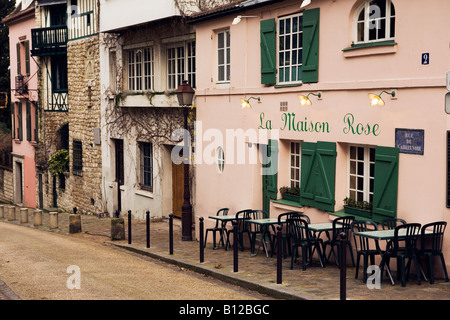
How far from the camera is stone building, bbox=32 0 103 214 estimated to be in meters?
23.9

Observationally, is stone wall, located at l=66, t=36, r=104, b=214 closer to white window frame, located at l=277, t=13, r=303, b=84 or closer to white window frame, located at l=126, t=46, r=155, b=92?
white window frame, located at l=126, t=46, r=155, b=92

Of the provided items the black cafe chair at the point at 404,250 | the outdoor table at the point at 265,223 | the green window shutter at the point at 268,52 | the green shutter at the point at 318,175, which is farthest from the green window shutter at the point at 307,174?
the black cafe chair at the point at 404,250

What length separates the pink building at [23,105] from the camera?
30709mm

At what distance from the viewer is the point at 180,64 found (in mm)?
18531

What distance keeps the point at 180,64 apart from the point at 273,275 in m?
9.02

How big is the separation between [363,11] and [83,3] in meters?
15.3

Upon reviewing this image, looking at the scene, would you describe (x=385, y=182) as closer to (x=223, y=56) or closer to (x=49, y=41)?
(x=223, y=56)

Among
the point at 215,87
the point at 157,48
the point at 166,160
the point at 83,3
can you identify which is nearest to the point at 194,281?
the point at 215,87

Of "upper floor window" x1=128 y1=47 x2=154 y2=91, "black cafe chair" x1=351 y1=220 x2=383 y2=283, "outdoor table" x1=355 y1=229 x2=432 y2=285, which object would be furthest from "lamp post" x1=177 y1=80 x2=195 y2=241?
"outdoor table" x1=355 y1=229 x2=432 y2=285

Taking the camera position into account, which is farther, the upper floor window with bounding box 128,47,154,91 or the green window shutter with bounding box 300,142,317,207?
the upper floor window with bounding box 128,47,154,91

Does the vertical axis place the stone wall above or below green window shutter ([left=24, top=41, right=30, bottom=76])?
below

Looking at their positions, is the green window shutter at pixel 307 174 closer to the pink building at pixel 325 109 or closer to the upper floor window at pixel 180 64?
the pink building at pixel 325 109

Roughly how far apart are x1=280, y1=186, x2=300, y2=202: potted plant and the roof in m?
3.87

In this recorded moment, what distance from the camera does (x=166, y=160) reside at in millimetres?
19422
